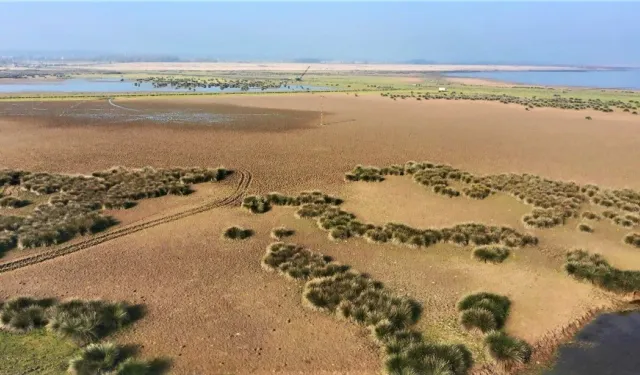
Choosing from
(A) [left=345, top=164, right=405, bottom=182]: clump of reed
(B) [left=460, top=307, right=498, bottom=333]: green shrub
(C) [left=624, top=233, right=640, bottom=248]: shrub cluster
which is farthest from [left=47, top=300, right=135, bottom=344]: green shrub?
(C) [left=624, top=233, right=640, bottom=248]: shrub cluster

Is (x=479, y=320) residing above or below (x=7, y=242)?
below

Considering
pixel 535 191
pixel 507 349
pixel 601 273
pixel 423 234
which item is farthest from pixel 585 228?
pixel 507 349

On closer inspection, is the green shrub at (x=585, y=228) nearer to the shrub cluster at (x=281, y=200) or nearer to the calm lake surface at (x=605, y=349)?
the calm lake surface at (x=605, y=349)

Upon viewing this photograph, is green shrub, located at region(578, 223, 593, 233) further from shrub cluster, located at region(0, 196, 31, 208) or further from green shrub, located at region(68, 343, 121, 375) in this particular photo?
shrub cluster, located at region(0, 196, 31, 208)

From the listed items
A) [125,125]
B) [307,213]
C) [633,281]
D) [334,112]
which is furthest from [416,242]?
[334,112]

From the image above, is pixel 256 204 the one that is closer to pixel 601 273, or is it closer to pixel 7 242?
pixel 7 242

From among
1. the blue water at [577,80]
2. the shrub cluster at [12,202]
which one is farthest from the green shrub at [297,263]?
the blue water at [577,80]
